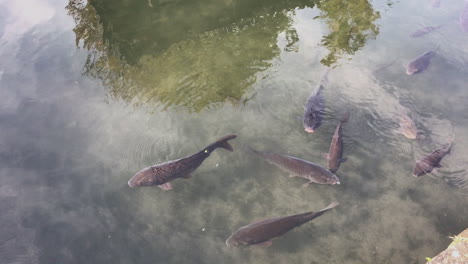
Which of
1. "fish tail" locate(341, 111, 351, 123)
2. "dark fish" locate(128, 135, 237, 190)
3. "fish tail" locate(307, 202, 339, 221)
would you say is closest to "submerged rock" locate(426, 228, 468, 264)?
"fish tail" locate(307, 202, 339, 221)

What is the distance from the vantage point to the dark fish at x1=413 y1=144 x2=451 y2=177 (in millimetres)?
4941

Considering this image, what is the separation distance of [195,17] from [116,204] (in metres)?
6.13

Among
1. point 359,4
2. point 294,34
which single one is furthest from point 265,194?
point 359,4

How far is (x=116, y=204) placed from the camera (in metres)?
4.98

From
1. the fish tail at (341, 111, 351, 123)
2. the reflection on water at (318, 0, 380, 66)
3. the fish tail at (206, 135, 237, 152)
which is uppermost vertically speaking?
the reflection on water at (318, 0, 380, 66)

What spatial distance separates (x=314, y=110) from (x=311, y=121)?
0.29 meters

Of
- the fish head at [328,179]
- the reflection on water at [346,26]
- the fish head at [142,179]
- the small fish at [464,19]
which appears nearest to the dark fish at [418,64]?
the reflection on water at [346,26]

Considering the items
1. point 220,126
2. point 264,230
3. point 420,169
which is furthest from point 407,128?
point 220,126

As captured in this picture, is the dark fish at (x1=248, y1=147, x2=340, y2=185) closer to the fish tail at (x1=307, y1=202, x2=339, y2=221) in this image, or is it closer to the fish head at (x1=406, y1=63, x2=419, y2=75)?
the fish tail at (x1=307, y1=202, x2=339, y2=221)

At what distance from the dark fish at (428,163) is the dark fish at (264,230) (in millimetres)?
2089

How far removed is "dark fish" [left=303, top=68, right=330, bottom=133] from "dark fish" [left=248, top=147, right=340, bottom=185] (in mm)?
861

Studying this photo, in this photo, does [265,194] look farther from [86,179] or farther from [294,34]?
[294,34]

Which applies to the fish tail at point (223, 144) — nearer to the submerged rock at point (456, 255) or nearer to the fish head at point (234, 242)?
the fish head at point (234, 242)

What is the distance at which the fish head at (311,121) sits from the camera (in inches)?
218
